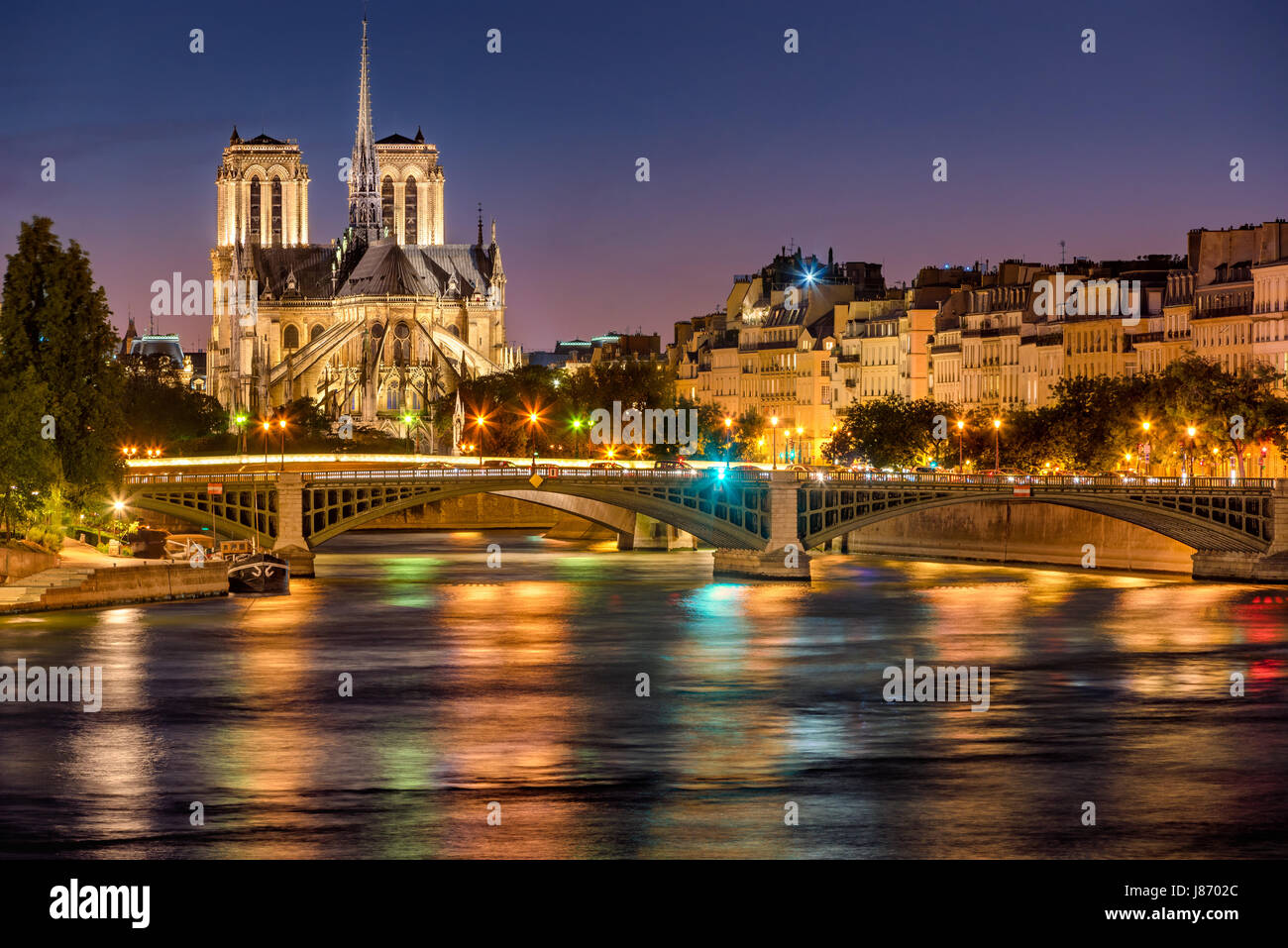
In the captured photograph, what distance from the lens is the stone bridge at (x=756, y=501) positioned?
251 feet

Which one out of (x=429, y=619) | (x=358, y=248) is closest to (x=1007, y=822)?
(x=429, y=619)

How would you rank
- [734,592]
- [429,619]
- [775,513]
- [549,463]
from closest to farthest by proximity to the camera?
[429,619]
[734,592]
[775,513]
[549,463]

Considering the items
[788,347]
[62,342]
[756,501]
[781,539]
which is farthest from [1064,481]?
[788,347]

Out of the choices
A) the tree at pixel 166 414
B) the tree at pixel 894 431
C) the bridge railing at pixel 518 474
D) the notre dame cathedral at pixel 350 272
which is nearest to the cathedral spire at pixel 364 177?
the notre dame cathedral at pixel 350 272

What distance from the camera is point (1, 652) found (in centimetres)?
5416

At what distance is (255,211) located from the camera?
18525 centimetres

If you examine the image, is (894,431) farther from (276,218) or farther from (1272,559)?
(276,218)

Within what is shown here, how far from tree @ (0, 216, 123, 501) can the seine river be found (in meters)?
5.50

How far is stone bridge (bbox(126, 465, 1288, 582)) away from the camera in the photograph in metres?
76.6

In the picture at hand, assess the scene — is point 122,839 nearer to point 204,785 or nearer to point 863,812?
point 204,785

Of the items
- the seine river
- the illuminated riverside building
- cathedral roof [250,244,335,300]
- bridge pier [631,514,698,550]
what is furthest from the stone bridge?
cathedral roof [250,244,335,300]

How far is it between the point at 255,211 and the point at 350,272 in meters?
9.20
